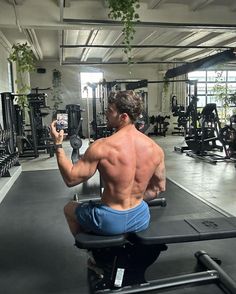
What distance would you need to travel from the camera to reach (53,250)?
2600 millimetres

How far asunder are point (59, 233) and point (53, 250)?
342 mm

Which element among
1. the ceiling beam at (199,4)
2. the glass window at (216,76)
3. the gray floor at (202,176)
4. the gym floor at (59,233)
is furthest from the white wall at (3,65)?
the glass window at (216,76)

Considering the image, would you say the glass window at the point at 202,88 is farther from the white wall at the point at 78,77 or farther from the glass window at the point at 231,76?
the white wall at the point at 78,77

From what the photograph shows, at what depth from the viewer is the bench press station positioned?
5.90ft

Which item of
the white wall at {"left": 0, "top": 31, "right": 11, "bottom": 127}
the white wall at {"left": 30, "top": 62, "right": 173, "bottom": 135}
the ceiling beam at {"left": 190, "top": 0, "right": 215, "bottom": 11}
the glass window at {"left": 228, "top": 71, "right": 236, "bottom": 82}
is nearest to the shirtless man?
the ceiling beam at {"left": 190, "top": 0, "right": 215, "bottom": 11}

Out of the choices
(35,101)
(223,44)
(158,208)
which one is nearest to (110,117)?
(158,208)

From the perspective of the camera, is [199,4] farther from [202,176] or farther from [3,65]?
[3,65]

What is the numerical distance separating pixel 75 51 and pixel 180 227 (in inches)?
343

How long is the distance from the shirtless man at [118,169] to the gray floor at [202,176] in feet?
6.15

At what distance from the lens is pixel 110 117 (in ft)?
6.30

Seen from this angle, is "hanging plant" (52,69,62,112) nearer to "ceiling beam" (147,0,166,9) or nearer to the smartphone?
the smartphone

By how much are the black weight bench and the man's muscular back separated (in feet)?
0.71

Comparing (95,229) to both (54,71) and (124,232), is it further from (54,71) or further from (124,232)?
(54,71)

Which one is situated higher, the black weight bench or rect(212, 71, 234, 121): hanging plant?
rect(212, 71, 234, 121): hanging plant
